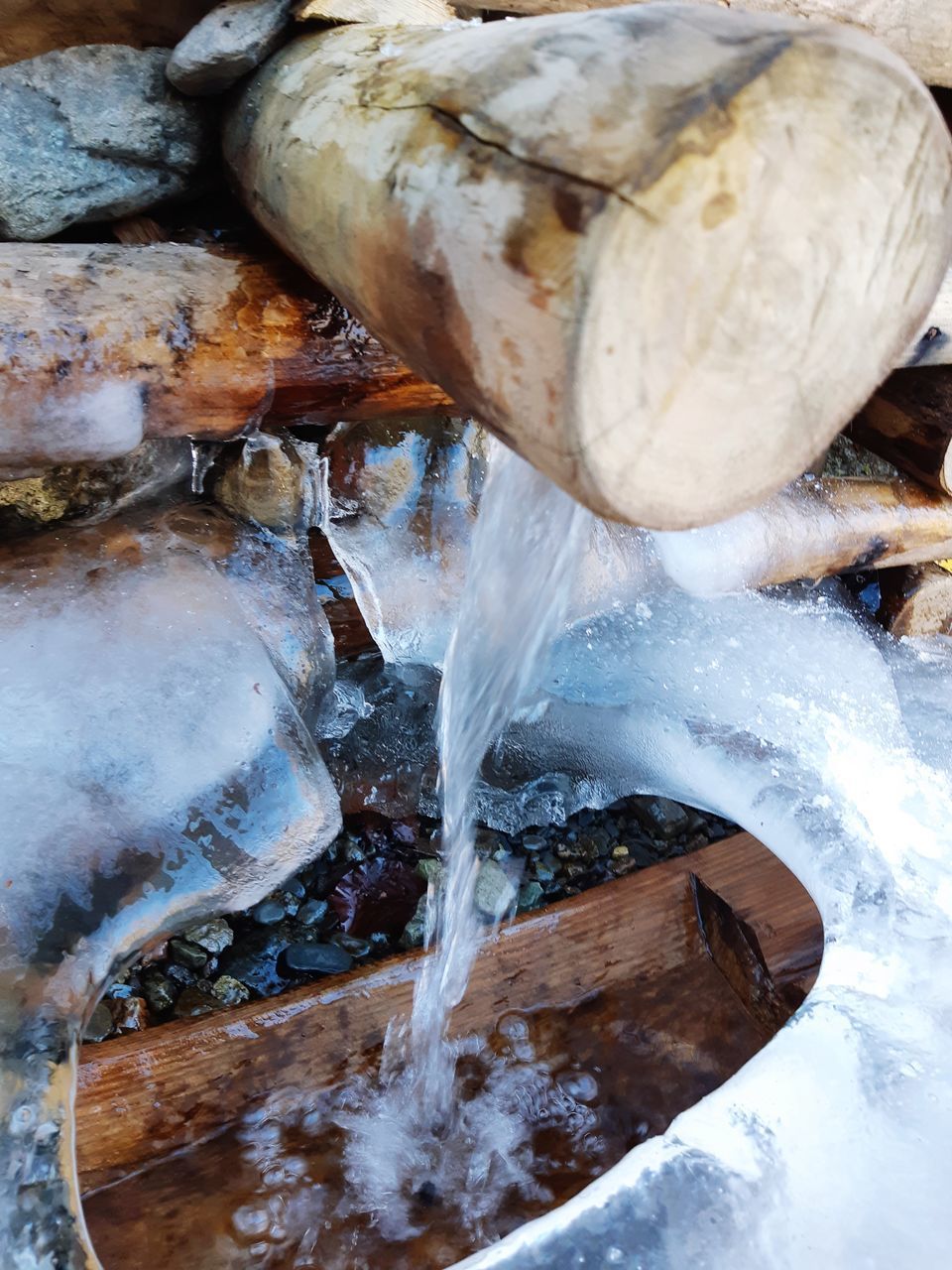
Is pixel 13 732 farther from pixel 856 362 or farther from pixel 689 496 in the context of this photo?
pixel 856 362

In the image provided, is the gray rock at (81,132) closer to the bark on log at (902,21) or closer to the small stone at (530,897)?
the bark on log at (902,21)

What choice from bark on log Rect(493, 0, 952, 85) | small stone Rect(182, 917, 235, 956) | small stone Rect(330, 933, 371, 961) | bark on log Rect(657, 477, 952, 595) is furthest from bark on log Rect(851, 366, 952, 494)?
small stone Rect(182, 917, 235, 956)

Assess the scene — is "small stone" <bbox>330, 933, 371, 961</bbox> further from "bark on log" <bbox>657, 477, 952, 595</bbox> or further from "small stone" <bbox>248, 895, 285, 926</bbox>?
"bark on log" <bbox>657, 477, 952, 595</bbox>

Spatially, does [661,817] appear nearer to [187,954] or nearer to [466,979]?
[466,979]

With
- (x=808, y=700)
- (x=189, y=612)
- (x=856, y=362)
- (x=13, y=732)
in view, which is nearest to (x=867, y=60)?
(x=856, y=362)

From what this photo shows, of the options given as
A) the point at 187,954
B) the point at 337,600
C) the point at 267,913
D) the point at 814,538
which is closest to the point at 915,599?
the point at 814,538

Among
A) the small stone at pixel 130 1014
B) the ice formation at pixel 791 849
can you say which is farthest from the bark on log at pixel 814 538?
the small stone at pixel 130 1014
